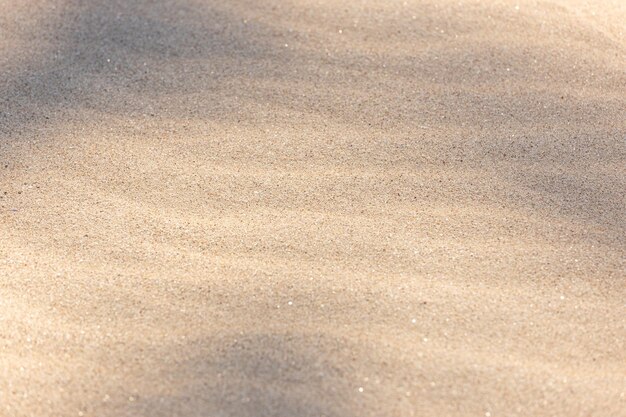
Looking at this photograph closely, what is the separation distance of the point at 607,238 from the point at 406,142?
1.75 feet

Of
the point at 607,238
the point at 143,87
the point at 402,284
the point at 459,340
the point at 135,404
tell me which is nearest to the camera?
the point at 135,404

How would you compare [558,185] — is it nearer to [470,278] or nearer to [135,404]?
[470,278]

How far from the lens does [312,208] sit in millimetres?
1731

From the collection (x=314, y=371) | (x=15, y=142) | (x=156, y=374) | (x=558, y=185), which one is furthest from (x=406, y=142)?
(x=15, y=142)

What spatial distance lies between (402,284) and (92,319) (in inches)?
25.3

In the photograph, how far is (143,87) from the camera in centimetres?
199

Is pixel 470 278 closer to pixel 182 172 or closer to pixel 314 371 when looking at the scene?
pixel 314 371

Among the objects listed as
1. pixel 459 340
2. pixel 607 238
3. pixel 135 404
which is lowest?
pixel 135 404

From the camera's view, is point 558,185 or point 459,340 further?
point 558,185

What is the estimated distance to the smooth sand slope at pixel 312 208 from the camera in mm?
1376

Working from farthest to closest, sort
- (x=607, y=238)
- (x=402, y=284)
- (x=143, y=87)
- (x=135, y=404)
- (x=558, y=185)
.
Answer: (x=143, y=87), (x=558, y=185), (x=607, y=238), (x=402, y=284), (x=135, y=404)

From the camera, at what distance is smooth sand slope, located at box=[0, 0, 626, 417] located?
4.51 feet

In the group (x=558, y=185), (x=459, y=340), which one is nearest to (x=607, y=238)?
(x=558, y=185)

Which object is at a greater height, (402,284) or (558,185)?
(558,185)
